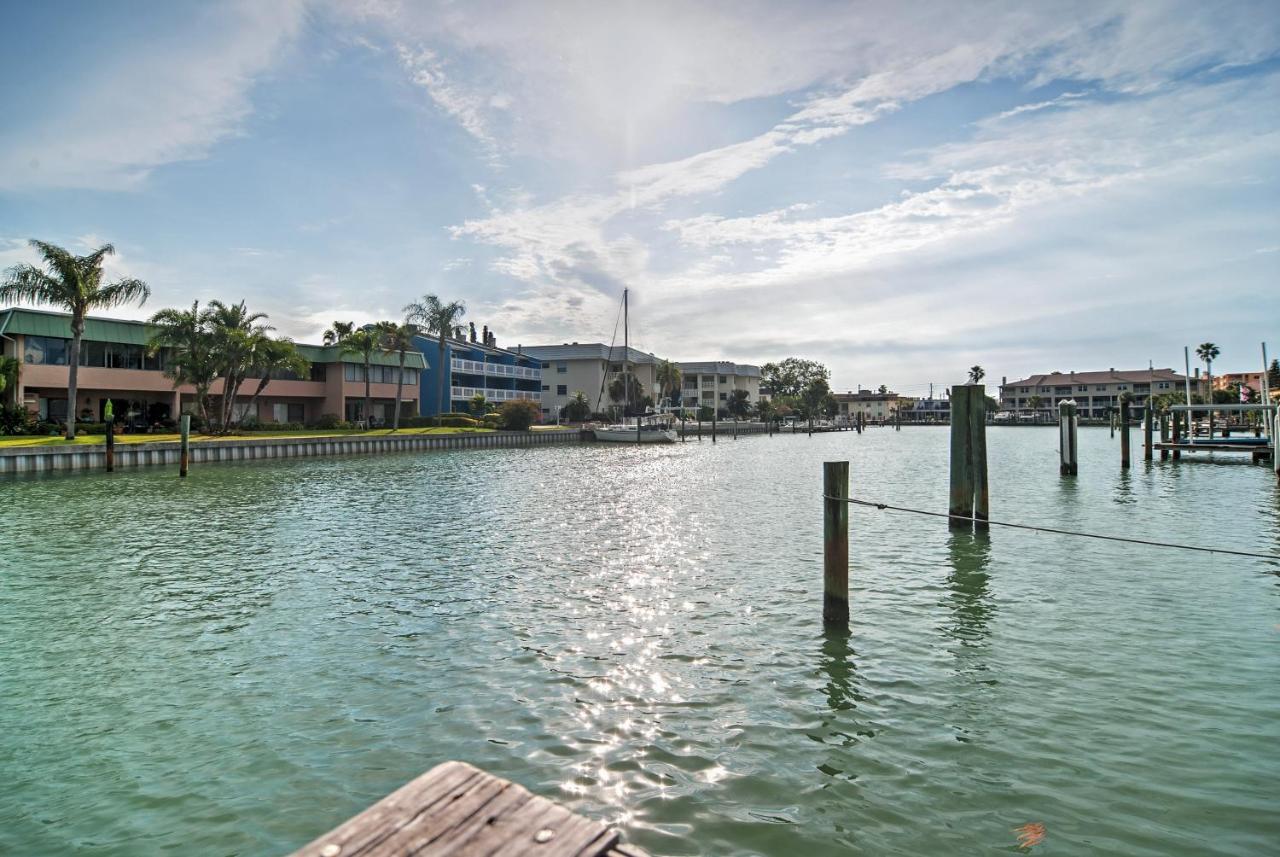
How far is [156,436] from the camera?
52594 millimetres

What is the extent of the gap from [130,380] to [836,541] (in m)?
65.2

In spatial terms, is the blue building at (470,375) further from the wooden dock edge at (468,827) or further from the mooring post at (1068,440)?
the wooden dock edge at (468,827)

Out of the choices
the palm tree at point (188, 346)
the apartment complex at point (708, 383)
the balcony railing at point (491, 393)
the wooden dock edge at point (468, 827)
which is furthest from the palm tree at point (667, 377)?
the wooden dock edge at point (468, 827)

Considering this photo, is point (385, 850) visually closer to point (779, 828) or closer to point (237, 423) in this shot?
point (779, 828)

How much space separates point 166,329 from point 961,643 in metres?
63.1

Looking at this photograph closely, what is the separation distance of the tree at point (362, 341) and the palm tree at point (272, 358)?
6.97m

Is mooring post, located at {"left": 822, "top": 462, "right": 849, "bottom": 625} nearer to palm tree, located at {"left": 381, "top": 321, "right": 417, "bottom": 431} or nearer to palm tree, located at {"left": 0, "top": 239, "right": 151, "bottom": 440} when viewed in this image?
palm tree, located at {"left": 0, "top": 239, "right": 151, "bottom": 440}

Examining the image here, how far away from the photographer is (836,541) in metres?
10.9

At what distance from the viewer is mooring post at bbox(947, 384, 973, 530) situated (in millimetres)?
18719

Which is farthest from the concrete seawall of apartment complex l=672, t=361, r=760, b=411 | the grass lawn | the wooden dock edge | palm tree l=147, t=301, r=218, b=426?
apartment complex l=672, t=361, r=760, b=411

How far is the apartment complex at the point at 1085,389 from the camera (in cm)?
16838

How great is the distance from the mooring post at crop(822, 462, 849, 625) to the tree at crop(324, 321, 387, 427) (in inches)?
2588

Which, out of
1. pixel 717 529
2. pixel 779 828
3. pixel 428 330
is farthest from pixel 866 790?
pixel 428 330

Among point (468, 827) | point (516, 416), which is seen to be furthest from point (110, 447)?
point (468, 827)
